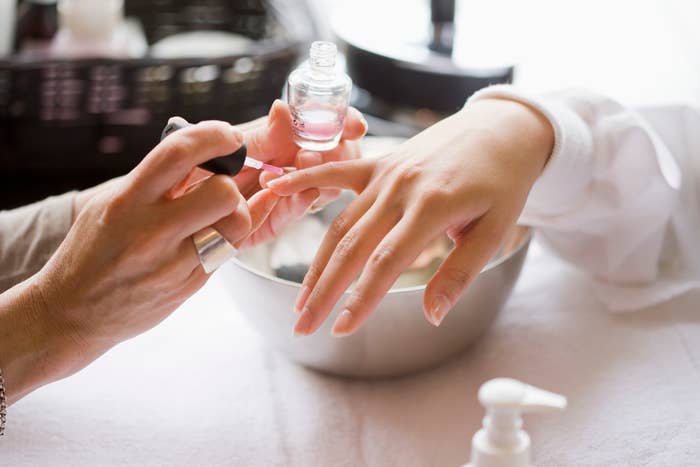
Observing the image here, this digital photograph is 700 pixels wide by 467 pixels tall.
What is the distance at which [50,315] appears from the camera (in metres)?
0.60

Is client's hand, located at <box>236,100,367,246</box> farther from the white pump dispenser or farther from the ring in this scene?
the white pump dispenser

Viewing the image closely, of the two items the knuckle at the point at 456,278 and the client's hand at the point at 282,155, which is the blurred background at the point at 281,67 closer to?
the client's hand at the point at 282,155

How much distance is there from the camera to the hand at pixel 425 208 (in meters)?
0.59

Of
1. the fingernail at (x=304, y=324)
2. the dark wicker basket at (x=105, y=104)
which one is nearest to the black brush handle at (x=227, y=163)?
the fingernail at (x=304, y=324)

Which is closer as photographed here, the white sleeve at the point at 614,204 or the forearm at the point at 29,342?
the forearm at the point at 29,342

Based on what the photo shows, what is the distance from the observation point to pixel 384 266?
588 mm

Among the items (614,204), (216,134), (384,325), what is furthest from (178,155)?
(614,204)

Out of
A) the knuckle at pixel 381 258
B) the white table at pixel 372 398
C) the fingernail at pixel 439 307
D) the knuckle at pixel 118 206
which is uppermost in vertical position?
the knuckle at pixel 118 206

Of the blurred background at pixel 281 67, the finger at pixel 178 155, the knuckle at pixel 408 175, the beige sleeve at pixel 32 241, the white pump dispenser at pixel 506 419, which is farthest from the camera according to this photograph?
the blurred background at pixel 281 67

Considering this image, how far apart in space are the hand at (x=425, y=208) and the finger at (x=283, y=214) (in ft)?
0.07

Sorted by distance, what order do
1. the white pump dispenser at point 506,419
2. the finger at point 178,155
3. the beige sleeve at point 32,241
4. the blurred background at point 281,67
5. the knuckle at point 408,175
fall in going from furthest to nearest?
the blurred background at point 281,67
the beige sleeve at point 32,241
the knuckle at point 408,175
the finger at point 178,155
the white pump dispenser at point 506,419

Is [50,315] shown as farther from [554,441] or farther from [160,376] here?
[554,441]

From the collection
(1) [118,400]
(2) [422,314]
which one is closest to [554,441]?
(2) [422,314]

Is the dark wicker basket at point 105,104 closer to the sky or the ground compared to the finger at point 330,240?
closer to the ground
